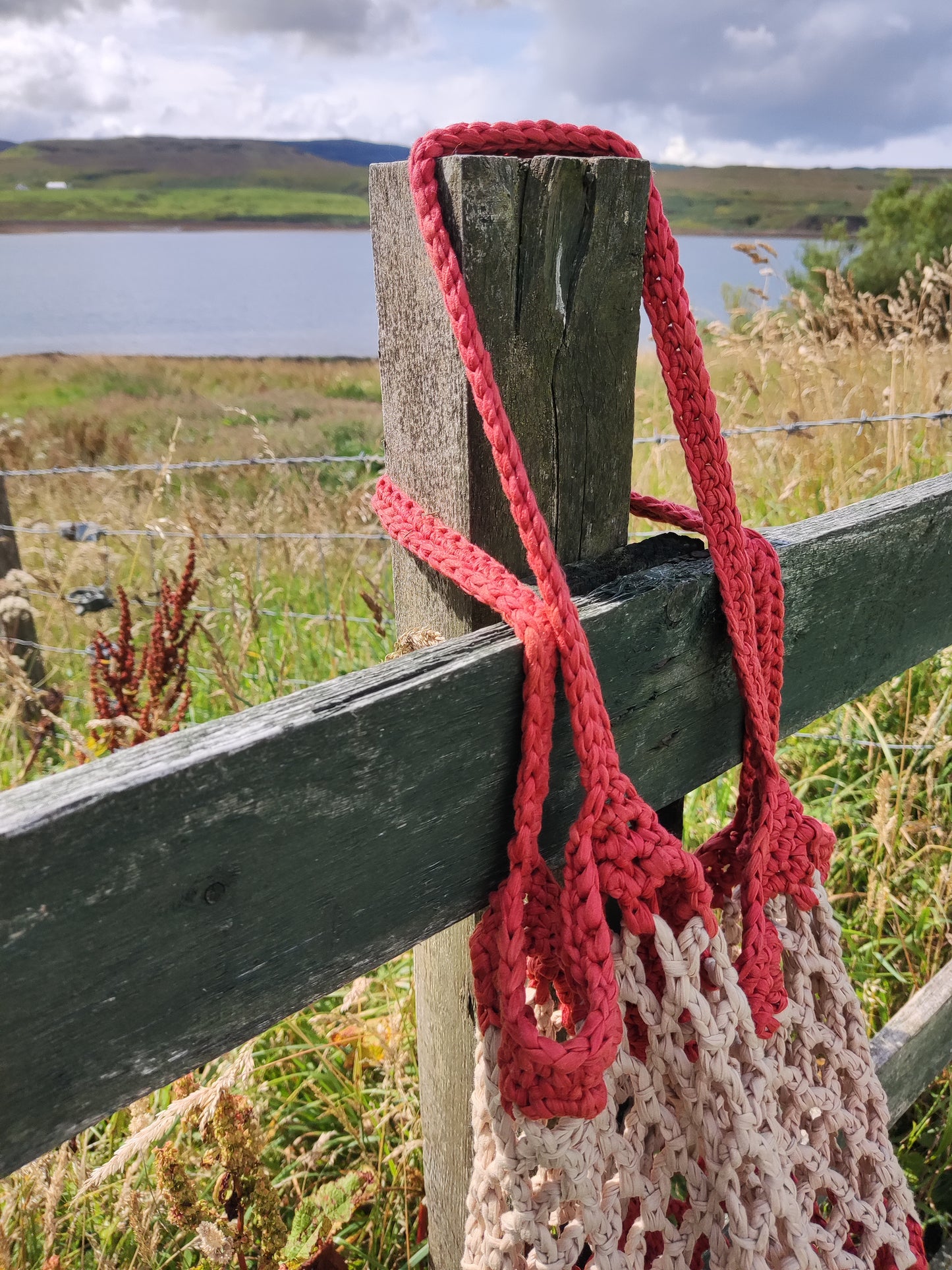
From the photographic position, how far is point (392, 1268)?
1632 mm

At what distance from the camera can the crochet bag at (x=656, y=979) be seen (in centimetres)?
78

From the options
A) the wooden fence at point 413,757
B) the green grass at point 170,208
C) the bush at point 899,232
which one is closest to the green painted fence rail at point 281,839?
the wooden fence at point 413,757

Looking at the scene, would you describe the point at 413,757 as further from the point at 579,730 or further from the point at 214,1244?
the point at 214,1244

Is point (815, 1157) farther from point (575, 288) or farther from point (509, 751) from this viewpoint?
point (575, 288)

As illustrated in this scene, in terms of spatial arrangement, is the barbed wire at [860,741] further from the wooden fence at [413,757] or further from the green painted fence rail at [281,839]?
the green painted fence rail at [281,839]

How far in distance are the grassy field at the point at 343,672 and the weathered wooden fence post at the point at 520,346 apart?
900 mm

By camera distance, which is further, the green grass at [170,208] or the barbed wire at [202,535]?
the green grass at [170,208]

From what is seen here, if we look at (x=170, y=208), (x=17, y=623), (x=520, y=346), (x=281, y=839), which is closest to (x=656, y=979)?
(x=281, y=839)

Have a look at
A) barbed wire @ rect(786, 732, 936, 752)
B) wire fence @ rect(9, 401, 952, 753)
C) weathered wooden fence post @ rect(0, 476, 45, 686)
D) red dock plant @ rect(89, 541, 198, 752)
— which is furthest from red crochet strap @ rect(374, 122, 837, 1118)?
weathered wooden fence post @ rect(0, 476, 45, 686)

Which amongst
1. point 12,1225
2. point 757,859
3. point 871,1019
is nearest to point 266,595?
point 12,1225

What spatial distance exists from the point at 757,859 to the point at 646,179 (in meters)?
0.72

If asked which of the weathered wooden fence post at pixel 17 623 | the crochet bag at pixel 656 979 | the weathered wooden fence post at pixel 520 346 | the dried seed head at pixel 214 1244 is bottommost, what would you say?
the weathered wooden fence post at pixel 17 623

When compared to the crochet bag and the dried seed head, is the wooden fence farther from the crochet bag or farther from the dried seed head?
the dried seed head

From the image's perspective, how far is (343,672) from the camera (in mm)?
3223
